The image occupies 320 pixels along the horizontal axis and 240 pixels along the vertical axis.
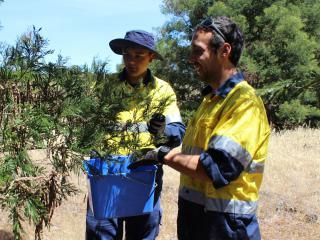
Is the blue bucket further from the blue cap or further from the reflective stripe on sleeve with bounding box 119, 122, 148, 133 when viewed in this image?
the blue cap

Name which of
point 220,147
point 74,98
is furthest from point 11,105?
point 220,147

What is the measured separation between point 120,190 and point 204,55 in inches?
38.8

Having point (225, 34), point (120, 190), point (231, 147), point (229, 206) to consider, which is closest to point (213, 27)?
point (225, 34)

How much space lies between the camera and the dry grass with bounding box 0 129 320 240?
498 cm

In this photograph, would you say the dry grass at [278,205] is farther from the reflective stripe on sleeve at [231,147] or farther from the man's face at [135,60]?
the reflective stripe on sleeve at [231,147]

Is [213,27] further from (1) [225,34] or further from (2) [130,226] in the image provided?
(2) [130,226]

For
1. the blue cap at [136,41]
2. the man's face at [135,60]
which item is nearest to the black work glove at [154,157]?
the man's face at [135,60]

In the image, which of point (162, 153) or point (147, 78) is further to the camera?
point (147, 78)

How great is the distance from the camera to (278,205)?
6078mm

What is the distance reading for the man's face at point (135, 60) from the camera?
3.02 meters

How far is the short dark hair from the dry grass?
2.25 m

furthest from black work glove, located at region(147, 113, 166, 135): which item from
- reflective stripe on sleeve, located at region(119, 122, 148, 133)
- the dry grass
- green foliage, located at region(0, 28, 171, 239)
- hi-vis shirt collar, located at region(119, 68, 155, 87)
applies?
the dry grass

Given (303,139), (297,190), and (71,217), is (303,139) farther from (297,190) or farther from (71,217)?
(71,217)

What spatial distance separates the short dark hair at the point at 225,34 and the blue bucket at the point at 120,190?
2.59 ft
